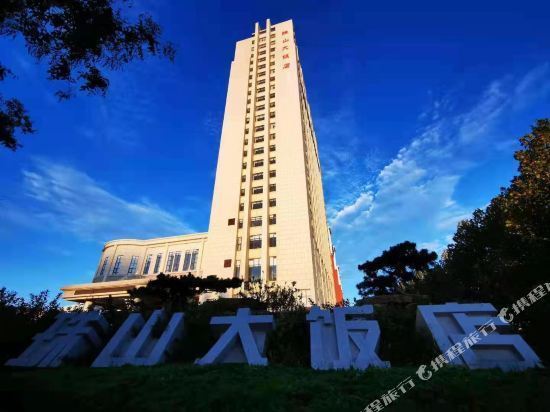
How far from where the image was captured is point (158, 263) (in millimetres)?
40375

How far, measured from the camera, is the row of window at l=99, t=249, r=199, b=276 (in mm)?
39156

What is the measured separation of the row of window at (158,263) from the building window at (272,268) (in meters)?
11.2

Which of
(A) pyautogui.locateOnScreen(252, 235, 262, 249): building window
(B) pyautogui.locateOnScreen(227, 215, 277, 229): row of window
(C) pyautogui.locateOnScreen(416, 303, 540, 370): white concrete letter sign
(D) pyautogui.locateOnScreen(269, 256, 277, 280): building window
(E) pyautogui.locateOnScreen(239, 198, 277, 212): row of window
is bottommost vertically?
(C) pyautogui.locateOnScreen(416, 303, 540, 370): white concrete letter sign

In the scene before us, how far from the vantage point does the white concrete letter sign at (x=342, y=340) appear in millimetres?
6879

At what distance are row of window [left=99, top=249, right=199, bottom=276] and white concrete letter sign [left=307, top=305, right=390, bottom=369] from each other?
32333 millimetres

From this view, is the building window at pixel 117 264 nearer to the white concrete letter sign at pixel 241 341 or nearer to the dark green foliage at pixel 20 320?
the dark green foliage at pixel 20 320

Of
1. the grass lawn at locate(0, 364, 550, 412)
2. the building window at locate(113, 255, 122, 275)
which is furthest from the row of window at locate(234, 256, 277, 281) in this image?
the grass lawn at locate(0, 364, 550, 412)

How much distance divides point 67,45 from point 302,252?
25713 millimetres

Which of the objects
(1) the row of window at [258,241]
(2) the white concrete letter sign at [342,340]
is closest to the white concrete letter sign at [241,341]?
(2) the white concrete letter sign at [342,340]

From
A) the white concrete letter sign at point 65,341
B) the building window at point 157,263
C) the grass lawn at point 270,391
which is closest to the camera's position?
the grass lawn at point 270,391

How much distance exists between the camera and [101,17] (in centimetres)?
941

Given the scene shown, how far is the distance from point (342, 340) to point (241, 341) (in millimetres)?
2559

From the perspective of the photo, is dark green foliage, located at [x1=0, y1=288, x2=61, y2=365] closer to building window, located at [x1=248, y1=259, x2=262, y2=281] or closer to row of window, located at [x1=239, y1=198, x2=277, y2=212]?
building window, located at [x1=248, y1=259, x2=262, y2=281]

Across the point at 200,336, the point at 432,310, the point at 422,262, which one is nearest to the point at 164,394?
the point at 200,336
